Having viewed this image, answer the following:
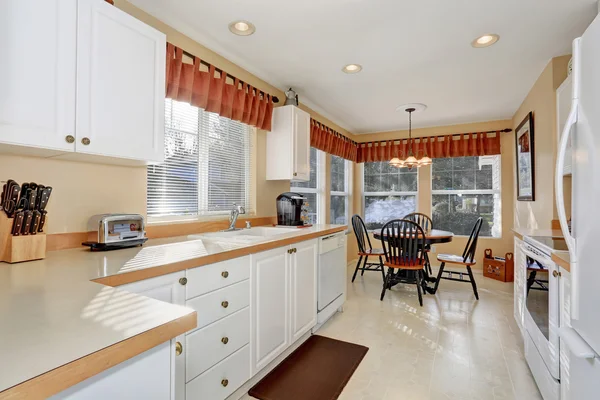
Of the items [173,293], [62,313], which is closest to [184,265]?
[173,293]

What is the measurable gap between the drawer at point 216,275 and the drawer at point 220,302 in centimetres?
3

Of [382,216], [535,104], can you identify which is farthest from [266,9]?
[382,216]

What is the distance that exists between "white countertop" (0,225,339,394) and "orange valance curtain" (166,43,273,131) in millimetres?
1336

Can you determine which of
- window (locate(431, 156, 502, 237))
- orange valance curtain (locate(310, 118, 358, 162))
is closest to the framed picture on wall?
window (locate(431, 156, 502, 237))

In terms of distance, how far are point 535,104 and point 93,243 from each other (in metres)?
4.13

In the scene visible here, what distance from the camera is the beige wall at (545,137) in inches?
105

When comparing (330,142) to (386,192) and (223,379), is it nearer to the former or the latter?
(386,192)

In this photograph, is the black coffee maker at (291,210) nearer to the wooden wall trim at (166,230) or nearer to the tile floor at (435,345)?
the wooden wall trim at (166,230)

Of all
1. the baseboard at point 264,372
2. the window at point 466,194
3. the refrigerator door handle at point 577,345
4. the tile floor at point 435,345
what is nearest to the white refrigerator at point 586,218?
the refrigerator door handle at point 577,345

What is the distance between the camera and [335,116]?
453 centimetres

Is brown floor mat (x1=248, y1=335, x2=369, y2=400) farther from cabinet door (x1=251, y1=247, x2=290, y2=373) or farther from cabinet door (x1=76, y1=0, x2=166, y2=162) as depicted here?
cabinet door (x1=76, y1=0, x2=166, y2=162)

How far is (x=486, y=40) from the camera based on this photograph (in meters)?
2.35

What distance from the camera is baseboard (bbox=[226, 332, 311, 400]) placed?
175cm

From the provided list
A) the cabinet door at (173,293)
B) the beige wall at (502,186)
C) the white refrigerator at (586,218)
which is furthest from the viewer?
the beige wall at (502,186)
